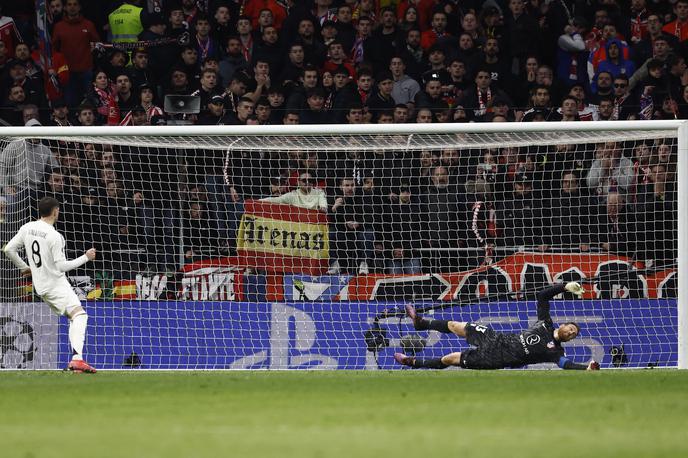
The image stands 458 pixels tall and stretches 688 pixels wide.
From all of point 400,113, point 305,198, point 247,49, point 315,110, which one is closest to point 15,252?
point 305,198

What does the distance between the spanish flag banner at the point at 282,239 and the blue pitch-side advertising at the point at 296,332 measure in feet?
1.80

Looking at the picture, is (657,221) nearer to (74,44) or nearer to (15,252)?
(15,252)

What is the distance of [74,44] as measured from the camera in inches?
749

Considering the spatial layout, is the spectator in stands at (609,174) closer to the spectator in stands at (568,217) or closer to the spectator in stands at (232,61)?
the spectator in stands at (568,217)

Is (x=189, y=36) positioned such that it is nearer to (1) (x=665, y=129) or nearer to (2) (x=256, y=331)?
(2) (x=256, y=331)

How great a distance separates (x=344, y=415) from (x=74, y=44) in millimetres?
11952

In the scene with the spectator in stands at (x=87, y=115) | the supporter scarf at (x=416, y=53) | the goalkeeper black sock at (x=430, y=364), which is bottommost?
the goalkeeper black sock at (x=430, y=364)

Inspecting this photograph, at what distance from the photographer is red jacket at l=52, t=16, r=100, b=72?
62.4 ft

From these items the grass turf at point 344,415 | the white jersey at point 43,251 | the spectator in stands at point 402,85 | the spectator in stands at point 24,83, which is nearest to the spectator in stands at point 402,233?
the spectator in stands at point 402,85

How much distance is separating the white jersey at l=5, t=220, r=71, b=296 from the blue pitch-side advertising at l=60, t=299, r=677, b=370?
1940mm

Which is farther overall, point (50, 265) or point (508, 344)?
point (508, 344)

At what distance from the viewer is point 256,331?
1523cm

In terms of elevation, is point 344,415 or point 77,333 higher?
point 77,333

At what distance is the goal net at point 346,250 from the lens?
15.1 m
